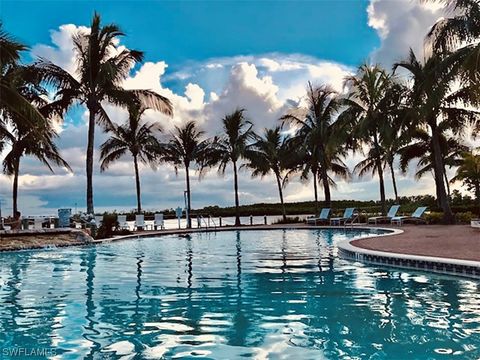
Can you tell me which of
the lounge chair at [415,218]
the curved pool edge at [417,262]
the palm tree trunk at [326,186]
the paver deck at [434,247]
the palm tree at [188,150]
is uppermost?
the palm tree at [188,150]

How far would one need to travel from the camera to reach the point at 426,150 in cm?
2581

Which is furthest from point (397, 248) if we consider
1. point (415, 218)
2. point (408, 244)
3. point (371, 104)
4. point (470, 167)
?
point (470, 167)

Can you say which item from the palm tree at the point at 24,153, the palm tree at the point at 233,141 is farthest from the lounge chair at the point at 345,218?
the palm tree at the point at 24,153

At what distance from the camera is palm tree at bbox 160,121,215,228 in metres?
28.5

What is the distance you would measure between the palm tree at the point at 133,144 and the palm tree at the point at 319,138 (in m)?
7.70

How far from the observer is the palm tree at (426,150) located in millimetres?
24766

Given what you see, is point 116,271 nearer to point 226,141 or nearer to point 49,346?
point 49,346

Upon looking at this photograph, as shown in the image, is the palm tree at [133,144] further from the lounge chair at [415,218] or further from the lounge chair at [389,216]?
the lounge chair at [415,218]

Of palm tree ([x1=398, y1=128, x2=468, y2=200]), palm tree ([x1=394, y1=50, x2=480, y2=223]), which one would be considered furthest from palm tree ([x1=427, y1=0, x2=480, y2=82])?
palm tree ([x1=398, y1=128, x2=468, y2=200])

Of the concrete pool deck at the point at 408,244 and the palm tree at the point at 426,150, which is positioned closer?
the concrete pool deck at the point at 408,244

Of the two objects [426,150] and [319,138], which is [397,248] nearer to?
[319,138]

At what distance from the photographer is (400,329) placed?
16.7 ft

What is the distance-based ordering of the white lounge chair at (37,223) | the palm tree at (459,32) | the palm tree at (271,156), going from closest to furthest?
the palm tree at (459,32)
the white lounge chair at (37,223)
the palm tree at (271,156)

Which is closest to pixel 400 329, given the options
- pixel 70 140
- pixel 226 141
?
pixel 70 140
